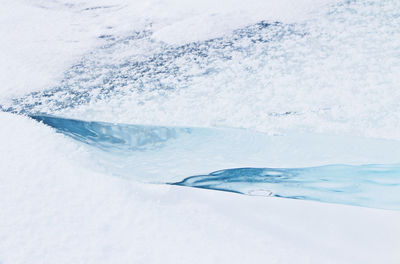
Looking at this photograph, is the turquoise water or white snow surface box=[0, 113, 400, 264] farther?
the turquoise water

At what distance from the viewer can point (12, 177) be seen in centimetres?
62

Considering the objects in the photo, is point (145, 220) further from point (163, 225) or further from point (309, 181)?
point (309, 181)

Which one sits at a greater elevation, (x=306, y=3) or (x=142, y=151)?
(x=306, y=3)

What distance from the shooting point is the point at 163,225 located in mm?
528

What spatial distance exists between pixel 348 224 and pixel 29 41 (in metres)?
1.07

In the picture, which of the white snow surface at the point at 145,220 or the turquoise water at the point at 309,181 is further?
the turquoise water at the point at 309,181

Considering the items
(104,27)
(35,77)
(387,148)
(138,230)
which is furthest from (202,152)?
(104,27)

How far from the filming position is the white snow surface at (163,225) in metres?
0.49

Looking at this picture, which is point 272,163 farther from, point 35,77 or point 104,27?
point 104,27

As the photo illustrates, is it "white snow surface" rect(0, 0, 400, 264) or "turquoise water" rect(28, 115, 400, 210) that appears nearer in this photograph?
"white snow surface" rect(0, 0, 400, 264)

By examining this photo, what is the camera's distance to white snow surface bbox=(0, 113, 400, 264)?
0.49 meters

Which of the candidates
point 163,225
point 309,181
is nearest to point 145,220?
point 163,225

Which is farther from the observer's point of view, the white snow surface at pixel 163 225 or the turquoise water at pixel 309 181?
the turquoise water at pixel 309 181

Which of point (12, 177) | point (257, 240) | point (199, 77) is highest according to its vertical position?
point (199, 77)
